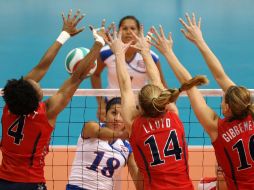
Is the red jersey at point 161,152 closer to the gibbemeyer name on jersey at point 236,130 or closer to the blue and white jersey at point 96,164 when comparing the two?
the gibbemeyer name on jersey at point 236,130

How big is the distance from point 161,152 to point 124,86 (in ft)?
1.86

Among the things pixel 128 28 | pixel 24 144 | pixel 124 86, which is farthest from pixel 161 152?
pixel 128 28

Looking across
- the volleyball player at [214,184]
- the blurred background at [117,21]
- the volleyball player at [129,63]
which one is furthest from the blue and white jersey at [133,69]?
the blurred background at [117,21]

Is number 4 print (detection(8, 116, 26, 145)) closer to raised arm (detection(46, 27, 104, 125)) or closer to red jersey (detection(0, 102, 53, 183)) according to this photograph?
red jersey (detection(0, 102, 53, 183))

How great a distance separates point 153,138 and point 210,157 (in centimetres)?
333

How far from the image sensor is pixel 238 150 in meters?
3.28

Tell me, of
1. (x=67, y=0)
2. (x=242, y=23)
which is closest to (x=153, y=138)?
(x=242, y=23)

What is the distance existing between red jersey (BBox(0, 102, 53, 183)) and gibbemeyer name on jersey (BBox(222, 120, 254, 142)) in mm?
1080

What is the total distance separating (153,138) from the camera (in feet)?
10.9

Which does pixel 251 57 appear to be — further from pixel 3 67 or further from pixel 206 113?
pixel 206 113

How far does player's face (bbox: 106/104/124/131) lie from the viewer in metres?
4.54

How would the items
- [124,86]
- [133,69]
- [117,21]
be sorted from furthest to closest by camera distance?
[117,21], [133,69], [124,86]

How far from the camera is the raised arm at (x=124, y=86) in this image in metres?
3.48

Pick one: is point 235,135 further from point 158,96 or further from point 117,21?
point 117,21
